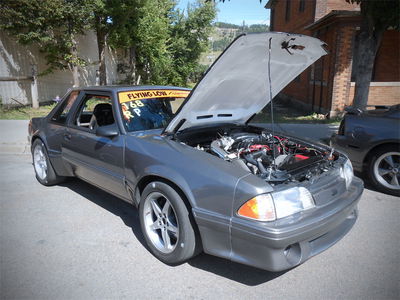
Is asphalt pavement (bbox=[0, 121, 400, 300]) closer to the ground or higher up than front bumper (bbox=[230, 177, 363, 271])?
closer to the ground

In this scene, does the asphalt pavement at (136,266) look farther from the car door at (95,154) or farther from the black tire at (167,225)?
the car door at (95,154)

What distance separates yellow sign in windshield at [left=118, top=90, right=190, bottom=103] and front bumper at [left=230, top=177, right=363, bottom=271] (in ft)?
6.48

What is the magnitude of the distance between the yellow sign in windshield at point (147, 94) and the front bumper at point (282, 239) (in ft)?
6.48

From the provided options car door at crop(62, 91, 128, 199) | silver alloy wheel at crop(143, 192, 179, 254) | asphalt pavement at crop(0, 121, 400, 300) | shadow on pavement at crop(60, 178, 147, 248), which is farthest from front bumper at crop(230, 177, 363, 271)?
car door at crop(62, 91, 128, 199)

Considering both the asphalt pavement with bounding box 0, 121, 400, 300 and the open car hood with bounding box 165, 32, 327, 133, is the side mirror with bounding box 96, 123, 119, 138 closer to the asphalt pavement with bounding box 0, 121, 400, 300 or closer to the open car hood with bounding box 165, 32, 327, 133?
the open car hood with bounding box 165, 32, 327, 133

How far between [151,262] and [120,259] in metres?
0.29

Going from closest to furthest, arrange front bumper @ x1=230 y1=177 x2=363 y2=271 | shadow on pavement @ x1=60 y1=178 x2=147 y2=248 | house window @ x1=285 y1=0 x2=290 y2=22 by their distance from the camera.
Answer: front bumper @ x1=230 y1=177 x2=363 y2=271 → shadow on pavement @ x1=60 y1=178 x2=147 y2=248 → house window @ x1=285 y1=0 x2=290 y2=22

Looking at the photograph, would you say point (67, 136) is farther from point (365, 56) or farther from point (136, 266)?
point (365, 56)

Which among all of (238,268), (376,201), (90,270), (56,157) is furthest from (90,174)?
(376,201)

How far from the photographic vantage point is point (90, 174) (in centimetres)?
384

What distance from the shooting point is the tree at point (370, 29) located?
6.29 m

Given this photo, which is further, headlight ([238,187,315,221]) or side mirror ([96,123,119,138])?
side mirror ([96,123,119,138])

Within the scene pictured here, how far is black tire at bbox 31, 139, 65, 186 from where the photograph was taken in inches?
187

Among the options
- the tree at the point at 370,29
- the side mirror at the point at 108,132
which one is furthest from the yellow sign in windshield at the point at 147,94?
the tree at the point at 370,29
